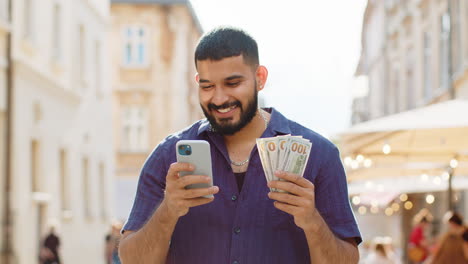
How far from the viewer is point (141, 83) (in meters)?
42.2

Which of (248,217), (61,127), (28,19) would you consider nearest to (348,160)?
(248,217)

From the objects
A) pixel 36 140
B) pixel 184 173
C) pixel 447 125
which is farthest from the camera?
pixel 36 140

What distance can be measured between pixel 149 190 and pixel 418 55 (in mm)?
26626

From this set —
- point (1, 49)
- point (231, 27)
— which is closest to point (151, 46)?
point (1, 49)

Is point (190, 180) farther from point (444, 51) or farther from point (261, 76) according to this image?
point (444, 51)

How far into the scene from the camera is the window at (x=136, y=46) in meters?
42.2

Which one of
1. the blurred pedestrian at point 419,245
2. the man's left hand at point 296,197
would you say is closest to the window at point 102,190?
the blurred pedestrian at point 419,245

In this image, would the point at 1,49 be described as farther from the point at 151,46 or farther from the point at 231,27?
the point at 151,46

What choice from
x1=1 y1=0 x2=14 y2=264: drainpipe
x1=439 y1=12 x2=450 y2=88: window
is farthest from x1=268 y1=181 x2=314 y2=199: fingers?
Answer: x1=439 y1=12 x2=450 y2=88: window

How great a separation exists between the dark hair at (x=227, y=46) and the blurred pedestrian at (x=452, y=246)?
759 cm

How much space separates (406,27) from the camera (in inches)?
1277

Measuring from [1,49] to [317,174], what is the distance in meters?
16.6

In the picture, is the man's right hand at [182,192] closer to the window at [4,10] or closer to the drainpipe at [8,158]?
the drainpipe at [8,158]

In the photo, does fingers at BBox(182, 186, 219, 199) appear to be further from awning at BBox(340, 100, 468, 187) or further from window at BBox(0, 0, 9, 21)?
window at BBox(0, 0, 9, 21)
